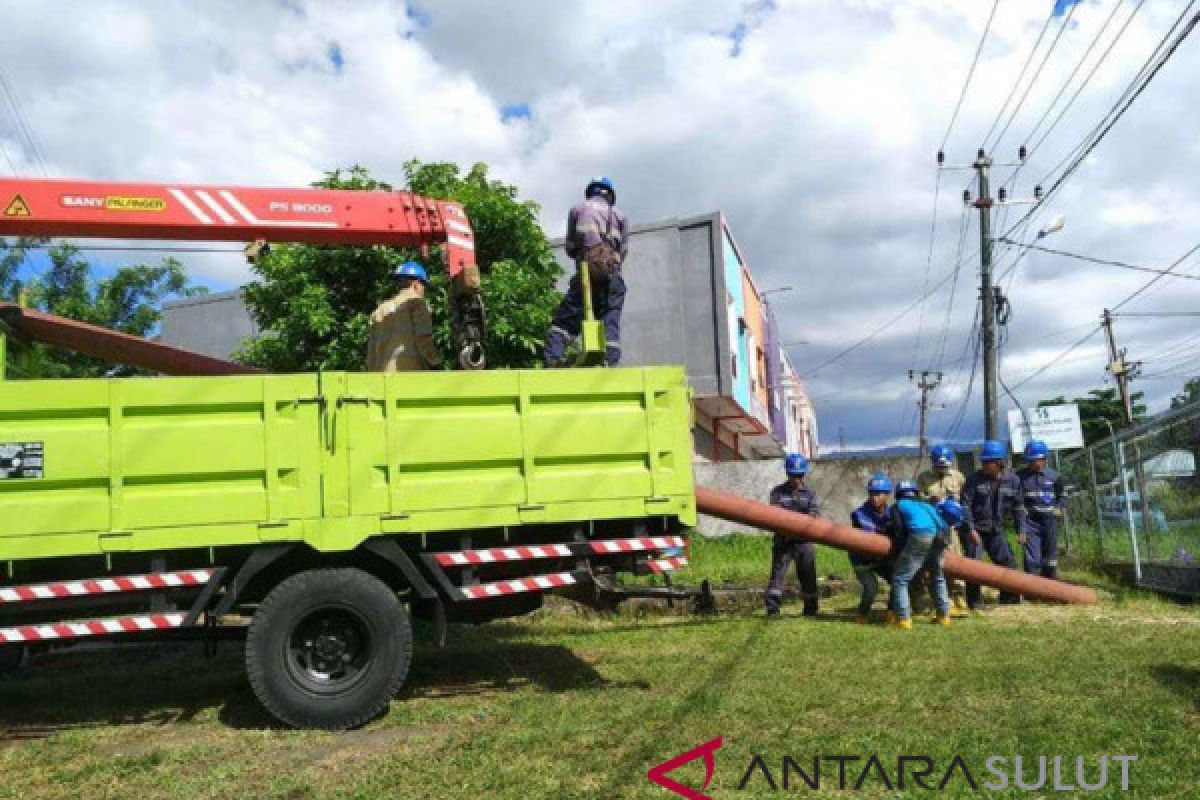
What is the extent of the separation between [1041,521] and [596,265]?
5.88 metres

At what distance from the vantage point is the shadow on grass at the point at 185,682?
5879mm

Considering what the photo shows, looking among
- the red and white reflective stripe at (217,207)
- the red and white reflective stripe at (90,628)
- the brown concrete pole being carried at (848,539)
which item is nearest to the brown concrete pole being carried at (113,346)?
the red and white reflective stripe at (217,207)

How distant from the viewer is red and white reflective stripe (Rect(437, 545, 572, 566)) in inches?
224

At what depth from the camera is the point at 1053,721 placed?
4820mm

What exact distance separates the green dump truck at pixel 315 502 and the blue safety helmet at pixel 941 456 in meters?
4.69

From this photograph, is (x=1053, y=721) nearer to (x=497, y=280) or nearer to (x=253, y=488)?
(x=253, y=488)

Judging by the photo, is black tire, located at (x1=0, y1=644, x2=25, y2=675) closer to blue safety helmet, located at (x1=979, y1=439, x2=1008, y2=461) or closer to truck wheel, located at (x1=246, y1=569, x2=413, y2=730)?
truck wheel, located at (x1=246, y1=569, x2=413, y2=730)

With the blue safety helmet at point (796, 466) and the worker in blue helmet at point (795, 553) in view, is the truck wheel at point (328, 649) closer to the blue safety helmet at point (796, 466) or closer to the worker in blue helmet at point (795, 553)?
the worker in blue helmet at point (795, 553)

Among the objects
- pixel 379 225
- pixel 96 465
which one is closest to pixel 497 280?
pixel 379 225

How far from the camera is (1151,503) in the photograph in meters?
9.98

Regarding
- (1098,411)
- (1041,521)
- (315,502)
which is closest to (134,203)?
(315,502)

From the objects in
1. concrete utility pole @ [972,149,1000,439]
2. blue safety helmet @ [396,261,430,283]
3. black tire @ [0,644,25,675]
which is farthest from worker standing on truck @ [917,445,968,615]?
concrete utility pole @ [972,149,1000,439]

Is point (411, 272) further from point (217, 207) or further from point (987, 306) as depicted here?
point (987, 306)

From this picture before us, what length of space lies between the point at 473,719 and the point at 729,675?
173cm
